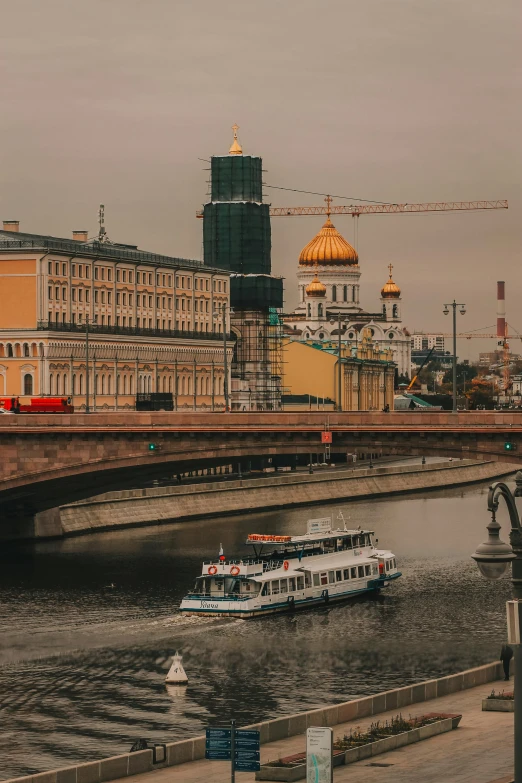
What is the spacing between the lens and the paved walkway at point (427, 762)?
1692 inches

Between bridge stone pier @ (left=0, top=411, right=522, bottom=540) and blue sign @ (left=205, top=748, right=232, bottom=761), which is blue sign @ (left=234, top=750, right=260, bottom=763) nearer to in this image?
blue sign @ (left=205, top=748, right=232, bottom=761)

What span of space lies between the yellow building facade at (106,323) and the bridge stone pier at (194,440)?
120 ft

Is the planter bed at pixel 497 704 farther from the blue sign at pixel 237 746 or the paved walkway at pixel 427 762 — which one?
the blue sign at pixel 237 746

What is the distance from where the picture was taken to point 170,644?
69.9m

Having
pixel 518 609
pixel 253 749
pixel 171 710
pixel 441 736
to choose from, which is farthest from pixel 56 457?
pixel 518 609

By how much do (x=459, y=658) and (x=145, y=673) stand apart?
1149 centimetres

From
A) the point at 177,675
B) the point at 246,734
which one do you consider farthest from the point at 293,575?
the point at 246,734

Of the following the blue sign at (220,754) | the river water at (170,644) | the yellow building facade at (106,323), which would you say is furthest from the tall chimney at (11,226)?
the blue sign at (220,754)

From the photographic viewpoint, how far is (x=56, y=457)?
93750mm

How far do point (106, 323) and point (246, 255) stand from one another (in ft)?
148

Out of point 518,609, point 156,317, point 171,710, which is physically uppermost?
point 156,317

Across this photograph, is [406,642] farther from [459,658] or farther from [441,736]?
[441,736]

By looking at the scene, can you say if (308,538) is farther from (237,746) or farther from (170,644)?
(237,746)

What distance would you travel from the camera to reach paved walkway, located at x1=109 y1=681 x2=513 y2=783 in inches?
1692
